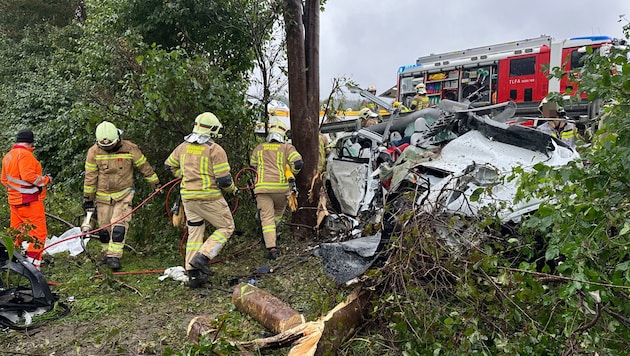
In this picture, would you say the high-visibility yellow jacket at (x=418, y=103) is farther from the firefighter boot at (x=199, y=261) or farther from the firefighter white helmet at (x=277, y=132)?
the firefighter boot at (x=199, y=261)

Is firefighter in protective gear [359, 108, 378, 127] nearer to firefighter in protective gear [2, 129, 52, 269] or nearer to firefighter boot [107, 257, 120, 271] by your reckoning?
firefighter boot [107, 257, 120, 271]

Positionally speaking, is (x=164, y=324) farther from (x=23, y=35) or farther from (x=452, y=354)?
(x=23, y=35)

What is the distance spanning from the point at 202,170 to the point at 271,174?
0.92 metres

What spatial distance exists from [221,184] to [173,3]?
2867 mm

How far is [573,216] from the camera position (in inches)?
86.7

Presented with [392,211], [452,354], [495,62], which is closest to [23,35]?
[495,62]

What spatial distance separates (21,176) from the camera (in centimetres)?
477

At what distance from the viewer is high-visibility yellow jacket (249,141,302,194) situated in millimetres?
5125

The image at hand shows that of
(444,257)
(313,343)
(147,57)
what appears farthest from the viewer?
(147,57)

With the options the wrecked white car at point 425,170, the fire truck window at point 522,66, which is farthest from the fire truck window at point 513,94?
the wrecked white car at point 425,170

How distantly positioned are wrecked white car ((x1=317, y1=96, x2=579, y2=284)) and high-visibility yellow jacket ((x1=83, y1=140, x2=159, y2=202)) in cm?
227

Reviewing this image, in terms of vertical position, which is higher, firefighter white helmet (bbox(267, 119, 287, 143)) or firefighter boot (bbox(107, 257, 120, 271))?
firefighter white helmet (bbox(267, 119, 287, 143))

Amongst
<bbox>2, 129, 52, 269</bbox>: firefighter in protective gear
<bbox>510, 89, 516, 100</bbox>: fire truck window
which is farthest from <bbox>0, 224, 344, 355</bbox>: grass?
<bbox>510, 89, 516, 100</bbox>: fire truck window

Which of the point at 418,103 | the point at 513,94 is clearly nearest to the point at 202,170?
the point at 418,103
